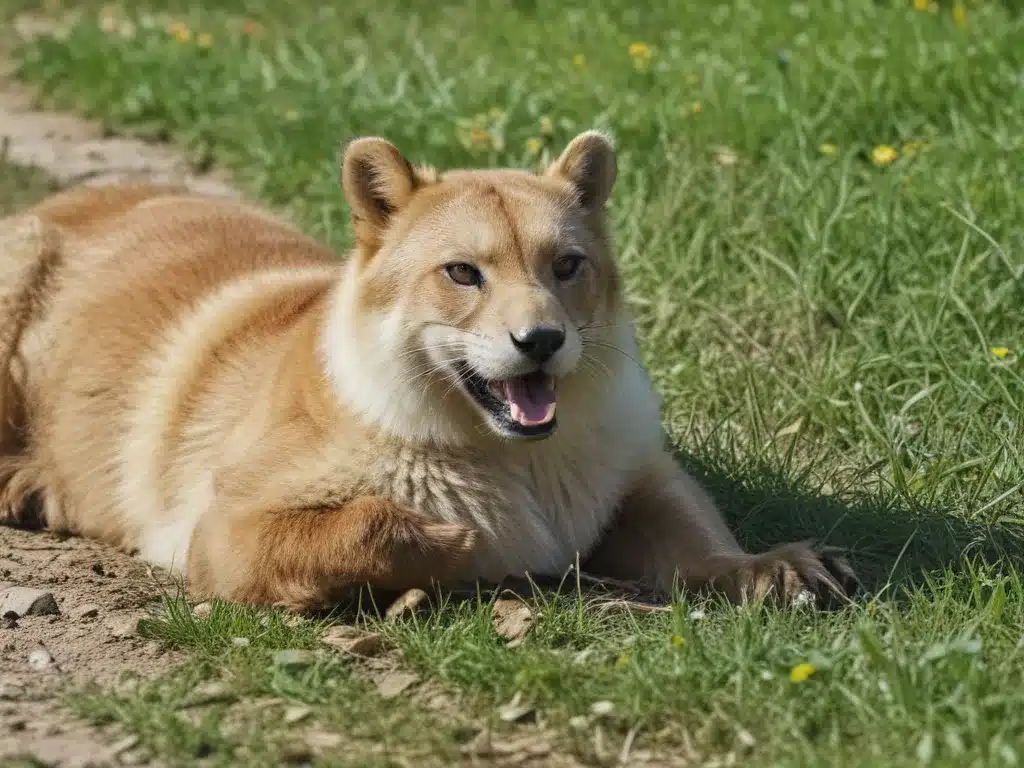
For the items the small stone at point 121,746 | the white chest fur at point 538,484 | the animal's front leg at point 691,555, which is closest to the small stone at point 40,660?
the small stone at point 121,746

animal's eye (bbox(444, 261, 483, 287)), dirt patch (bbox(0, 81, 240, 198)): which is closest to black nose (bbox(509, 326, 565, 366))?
animal's eye (bbox(444, 261, 483, 287))

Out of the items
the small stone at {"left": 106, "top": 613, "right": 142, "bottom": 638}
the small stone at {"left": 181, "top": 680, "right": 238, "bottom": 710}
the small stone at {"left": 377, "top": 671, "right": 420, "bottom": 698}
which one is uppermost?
the small stone at {"left": 377, "top": 671, "right": 420, "bottom": 698}

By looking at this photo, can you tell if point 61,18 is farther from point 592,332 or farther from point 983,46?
point 592,332

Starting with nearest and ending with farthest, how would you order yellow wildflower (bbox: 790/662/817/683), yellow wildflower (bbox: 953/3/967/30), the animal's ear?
yellow wildflower (bbox: 790/662/817/683) → the animal's ear → yellow wildflower (bbox: 953/3/967/30)

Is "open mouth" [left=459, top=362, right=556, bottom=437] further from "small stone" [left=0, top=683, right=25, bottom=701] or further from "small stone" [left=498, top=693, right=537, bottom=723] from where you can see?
"small stone" [left=0, top=683, right=25, bottom=701]

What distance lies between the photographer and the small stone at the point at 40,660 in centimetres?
423

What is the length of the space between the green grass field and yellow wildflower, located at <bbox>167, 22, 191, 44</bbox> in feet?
0.17

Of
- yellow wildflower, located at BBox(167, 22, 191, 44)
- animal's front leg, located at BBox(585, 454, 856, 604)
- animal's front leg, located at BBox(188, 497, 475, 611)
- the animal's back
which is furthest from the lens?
yellow wildflower, located at BBox(167, 22, 191, 44)

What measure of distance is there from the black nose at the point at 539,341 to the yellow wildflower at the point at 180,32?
271 inches

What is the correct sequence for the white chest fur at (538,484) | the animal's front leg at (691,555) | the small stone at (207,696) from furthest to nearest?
the white chest fur at (538,484) < the animal's front leg at (691,555) < the small stone at (207,696)

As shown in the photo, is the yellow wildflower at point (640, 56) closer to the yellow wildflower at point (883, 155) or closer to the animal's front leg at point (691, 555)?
the yellow wildflower at point (883, 155)

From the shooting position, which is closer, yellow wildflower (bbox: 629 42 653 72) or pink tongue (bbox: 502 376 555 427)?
pink tongue (bbox: 502 376 555 427)

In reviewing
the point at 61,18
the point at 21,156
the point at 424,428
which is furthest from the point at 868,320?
the point at 61,18

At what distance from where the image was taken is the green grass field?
12.2ft
